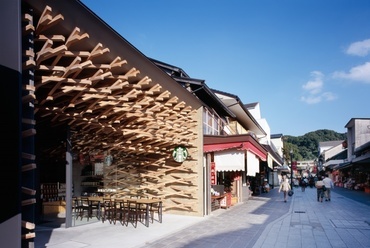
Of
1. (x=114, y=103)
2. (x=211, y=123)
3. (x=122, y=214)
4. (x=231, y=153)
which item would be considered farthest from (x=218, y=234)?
(x=211, y=123)

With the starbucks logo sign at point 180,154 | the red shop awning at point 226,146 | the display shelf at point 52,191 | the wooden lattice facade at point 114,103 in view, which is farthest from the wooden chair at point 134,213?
the red shop awning at point 226,146

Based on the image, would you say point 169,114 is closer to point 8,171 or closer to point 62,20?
point 62,20

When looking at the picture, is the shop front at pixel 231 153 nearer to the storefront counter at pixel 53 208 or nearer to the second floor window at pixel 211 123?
the second floor window at pixel 211 123

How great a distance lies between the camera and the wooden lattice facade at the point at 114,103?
546 centimetres

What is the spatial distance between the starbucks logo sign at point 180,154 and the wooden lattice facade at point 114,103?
0.86ft

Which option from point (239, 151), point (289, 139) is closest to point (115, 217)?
point (239, 151)

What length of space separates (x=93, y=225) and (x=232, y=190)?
11.4 metres

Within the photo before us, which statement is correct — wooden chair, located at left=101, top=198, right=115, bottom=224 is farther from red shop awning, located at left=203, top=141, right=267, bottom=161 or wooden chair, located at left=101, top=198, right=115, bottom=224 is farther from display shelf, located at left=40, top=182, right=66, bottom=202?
red shop awning, located at left=203, top=141, right=267, bottom=161

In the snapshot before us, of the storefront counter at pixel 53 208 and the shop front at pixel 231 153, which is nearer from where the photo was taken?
the storefront counter at pixel 53 208

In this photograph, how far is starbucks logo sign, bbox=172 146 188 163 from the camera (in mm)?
12398

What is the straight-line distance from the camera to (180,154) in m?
12.4

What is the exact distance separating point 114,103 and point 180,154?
17.4 ft

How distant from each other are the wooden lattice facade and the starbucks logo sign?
0.86 ft

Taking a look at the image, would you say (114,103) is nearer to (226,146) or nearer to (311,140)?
(226,146)
